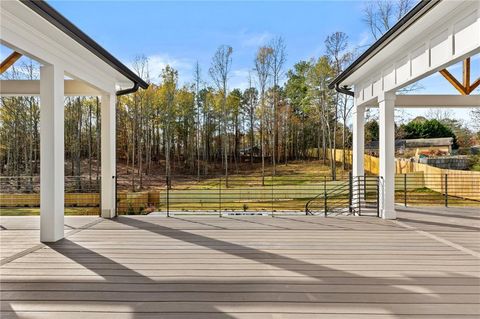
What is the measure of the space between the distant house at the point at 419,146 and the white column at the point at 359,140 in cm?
1318

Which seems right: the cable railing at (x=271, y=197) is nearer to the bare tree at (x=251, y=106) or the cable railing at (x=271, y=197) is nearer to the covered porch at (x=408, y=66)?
the covered porch at (x=408, y=66)

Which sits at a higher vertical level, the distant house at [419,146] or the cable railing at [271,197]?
the distant house at [419,146]

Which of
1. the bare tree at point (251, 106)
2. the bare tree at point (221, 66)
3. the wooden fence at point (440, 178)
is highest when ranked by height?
the bare tree at point (221, 66)

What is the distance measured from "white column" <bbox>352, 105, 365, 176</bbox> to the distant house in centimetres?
1318

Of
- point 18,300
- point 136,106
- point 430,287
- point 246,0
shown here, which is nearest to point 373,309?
point 430,287

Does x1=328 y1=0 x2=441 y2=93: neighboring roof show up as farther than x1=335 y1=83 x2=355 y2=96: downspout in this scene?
No

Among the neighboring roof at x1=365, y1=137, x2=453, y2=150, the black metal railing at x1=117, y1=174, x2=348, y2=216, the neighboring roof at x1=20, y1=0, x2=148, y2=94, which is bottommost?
the black metal railing at x1=117, y1=174, x2=348, y2=216

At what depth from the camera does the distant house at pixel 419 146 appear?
62.5ft

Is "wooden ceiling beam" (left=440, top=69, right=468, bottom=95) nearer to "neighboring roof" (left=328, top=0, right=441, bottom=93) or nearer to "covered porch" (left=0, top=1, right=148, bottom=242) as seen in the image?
"neighboring roof" (left=328, top=0, right=441, bottom=93)

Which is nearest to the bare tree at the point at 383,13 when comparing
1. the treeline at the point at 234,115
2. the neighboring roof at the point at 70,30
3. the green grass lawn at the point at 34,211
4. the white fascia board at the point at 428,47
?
the treeline at the point at 234,115

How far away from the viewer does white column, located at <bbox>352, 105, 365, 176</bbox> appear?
6852mm

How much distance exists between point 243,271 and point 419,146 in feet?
67.3

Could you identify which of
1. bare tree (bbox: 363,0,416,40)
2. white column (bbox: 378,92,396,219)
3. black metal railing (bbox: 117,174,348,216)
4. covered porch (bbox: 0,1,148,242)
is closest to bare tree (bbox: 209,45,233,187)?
black metal railing (bbox: 117,174,348,216)

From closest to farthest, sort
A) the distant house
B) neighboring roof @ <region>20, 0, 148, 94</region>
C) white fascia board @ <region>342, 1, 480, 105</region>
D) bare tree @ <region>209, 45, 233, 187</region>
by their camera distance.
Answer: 1. neighboring roof @ <region>20, 0, 148, 94</region>
2. white fascia board @ <region>342, 1, 480, 105</region>
3. bare tree @ <region>209, 45, 233, 187</region>
4. the distant house
